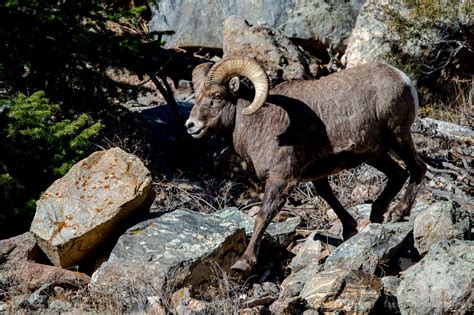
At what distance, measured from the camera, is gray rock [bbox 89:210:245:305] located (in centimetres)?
761

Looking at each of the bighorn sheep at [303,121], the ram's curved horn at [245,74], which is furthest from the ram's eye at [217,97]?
the ram's curved horn at [245,74]

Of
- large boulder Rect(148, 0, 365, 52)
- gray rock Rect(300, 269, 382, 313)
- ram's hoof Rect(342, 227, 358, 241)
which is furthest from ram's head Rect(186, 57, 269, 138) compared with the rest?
large boulder Rect(148, 0, 365, 52)

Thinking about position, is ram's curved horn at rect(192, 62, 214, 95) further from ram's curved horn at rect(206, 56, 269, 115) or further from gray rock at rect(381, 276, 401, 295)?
gray rock at rect(381, 276, 401, 295)

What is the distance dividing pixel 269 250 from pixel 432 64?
682 cm

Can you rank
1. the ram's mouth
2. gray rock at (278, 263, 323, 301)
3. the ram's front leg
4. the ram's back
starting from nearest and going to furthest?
gray rock at (278, 263, 323, 301)
the ram's front leg
the ram's mouth
the ram's back

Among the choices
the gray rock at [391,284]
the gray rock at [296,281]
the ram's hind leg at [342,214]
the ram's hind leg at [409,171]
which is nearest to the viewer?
the gray rock at [391,284]

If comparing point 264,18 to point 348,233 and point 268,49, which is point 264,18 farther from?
point 348,233

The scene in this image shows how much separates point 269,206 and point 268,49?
582 cm

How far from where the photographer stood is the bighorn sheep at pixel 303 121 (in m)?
8.57

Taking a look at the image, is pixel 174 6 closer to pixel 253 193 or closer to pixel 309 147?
pixel 253 193

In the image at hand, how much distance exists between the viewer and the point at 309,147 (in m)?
8.71

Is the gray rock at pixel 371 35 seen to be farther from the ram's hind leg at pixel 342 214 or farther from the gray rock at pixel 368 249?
the gray rock at pixel 368 249

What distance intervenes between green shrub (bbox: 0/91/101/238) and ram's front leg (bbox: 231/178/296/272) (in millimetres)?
2588

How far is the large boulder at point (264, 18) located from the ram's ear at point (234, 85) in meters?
6.55
